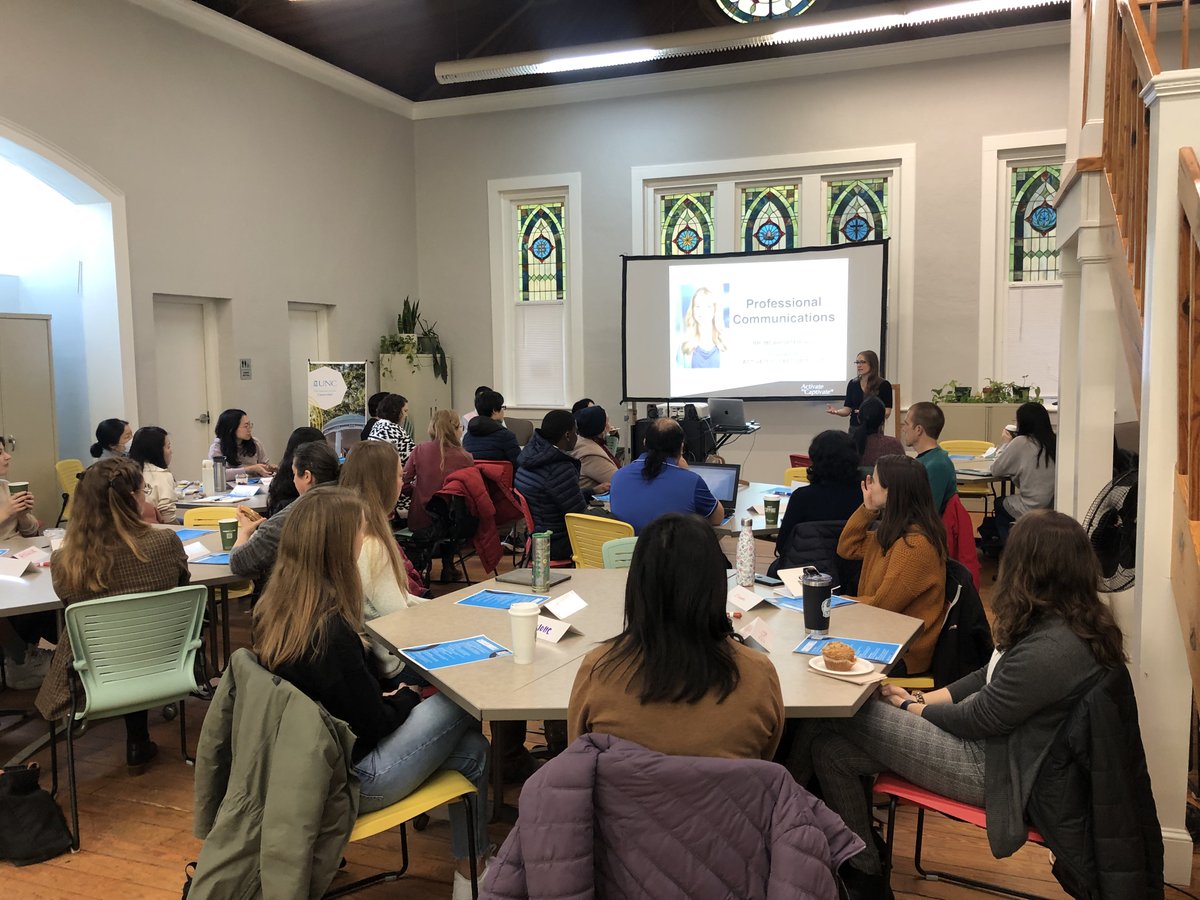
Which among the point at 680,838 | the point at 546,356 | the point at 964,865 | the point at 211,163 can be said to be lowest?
the point at 964,865

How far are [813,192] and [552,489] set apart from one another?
5.51m

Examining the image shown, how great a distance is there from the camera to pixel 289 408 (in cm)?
877

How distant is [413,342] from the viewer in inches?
386

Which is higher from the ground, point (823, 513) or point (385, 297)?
point (385, 297)

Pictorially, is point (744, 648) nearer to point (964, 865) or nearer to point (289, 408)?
point (964, 865)

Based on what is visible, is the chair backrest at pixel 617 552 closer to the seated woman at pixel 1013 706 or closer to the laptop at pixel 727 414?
the seated woman at pixel 1013 706

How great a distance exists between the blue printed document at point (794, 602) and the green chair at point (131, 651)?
73.6 inches

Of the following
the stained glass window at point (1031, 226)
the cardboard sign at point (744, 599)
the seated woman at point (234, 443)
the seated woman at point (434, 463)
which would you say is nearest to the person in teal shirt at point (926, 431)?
the cardboard sign at point (744, 599)

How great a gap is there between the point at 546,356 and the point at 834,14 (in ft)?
14.8

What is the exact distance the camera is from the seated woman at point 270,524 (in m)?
3.29

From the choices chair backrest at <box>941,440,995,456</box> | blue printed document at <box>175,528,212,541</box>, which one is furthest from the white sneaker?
chair backrest at <box>941,440,995,456</box>

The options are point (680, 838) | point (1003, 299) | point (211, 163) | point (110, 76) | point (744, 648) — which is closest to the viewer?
point (680, 838)

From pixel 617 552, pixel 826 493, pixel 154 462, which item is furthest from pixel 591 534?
pixel 154 462

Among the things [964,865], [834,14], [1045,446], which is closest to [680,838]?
[964,865]
